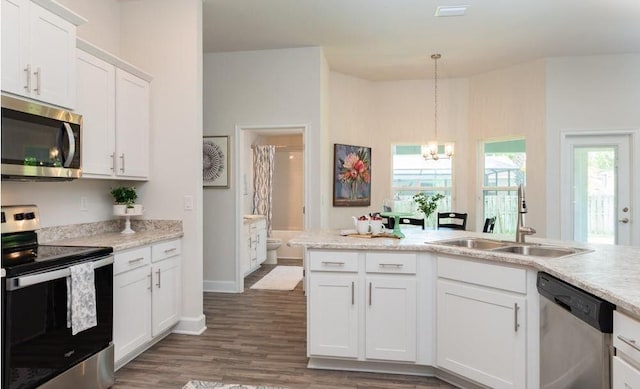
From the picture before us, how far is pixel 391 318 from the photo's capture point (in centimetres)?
259

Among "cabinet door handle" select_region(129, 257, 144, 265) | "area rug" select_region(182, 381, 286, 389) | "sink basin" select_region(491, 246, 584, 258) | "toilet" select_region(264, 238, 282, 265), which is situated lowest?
"area rug" select_region(182, 381, 286, 389)

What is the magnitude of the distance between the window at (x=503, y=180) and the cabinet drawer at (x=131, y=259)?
16.4 feet

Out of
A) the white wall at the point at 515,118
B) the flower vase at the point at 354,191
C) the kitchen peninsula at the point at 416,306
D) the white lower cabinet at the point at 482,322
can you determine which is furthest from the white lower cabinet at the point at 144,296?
the white wall at the point at 515,118

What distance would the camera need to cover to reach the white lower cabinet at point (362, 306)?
8.46 feet

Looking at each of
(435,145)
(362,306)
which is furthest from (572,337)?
(435,145)

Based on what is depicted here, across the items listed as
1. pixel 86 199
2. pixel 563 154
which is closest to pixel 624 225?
pixel 563 154

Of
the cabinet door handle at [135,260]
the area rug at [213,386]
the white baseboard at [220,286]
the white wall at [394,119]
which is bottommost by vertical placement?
the area rug at [213,386]

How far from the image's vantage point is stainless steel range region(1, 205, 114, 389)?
1817 mm

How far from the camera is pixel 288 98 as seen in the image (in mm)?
4734

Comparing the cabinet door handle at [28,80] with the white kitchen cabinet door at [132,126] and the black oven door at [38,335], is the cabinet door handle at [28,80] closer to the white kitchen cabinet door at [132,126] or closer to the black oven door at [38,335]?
the white kitchen cabinet door at [132,126]

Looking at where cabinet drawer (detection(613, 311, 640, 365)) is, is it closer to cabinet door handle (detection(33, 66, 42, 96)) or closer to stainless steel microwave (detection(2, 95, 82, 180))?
stainless steel microwave (detection(2, 95, 82, 180))

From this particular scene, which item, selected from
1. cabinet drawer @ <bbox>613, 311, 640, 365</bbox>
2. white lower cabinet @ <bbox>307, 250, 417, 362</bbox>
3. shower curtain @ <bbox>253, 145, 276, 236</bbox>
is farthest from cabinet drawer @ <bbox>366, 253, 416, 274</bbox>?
shower curtain @ <bbox>253, 145, 276, 236</bbox>

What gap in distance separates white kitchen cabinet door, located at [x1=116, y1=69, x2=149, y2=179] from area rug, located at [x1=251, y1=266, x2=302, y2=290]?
2.32 m

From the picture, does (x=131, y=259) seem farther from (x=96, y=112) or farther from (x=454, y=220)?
(x=454, y=220)
